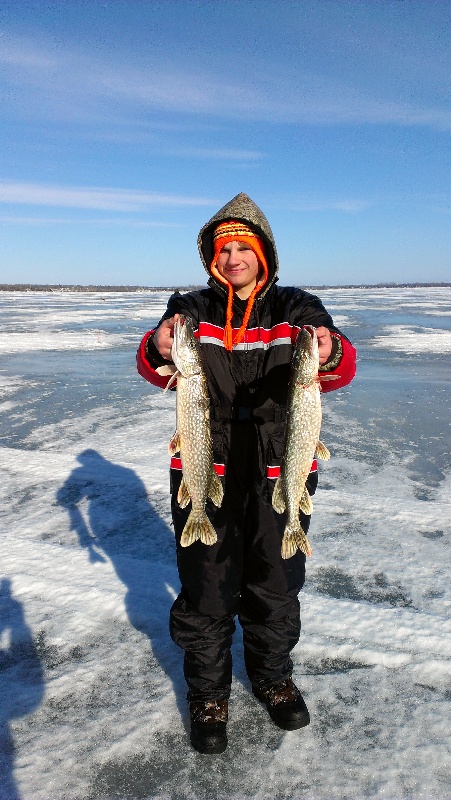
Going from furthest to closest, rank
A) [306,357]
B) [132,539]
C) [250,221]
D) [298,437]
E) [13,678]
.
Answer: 1. [132,539]
2. [13,678]
3. [250,221]
4. [298,437]
5. [306,357]

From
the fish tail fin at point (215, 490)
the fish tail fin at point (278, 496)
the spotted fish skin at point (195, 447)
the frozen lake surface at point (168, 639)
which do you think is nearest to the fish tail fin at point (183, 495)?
the spotted fish skin at point (195, 447)

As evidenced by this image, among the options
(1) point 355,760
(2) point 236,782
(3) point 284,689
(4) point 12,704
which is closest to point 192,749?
(2) point 236,782

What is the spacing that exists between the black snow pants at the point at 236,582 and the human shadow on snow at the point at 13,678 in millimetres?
848

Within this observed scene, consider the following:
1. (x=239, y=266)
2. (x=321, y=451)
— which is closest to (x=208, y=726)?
(x=321, y=451)

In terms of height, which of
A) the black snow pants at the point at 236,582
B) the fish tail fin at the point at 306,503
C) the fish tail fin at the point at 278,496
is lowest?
Result: the black snow pants at the point at 236,582

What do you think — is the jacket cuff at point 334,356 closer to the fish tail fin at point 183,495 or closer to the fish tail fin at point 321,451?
the fish tail fin at point 321,451

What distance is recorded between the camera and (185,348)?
2322 mm

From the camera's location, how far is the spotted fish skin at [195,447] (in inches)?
94.2

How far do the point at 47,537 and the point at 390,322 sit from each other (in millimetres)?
20941

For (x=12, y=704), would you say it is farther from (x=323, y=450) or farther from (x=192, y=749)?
(x=323, y=450)

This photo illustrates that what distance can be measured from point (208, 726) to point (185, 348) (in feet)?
5.91

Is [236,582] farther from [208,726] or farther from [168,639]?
[168,639]

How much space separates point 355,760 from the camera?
234cm

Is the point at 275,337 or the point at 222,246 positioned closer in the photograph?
the point at 275,337
